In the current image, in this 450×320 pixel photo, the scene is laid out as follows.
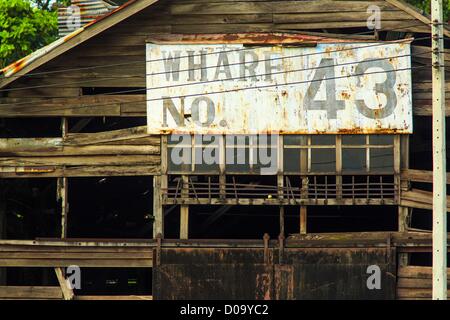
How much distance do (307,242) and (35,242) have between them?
22.3 ft

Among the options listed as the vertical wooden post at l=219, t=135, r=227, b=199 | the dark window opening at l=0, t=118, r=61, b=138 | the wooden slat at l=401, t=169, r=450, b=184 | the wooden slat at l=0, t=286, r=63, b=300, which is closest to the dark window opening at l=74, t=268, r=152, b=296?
the dark window opening at l=0, t=118, r=61, b=138

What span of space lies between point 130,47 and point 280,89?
396 cm

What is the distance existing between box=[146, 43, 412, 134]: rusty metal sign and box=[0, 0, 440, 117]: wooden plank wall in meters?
0.59

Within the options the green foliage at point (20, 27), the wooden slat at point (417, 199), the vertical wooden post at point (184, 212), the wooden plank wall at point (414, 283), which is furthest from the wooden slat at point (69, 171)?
the green foliage at point (20, 27)

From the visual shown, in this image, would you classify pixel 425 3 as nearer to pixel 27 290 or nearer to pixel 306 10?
pixel 306 10

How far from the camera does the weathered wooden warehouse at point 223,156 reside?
2461cm

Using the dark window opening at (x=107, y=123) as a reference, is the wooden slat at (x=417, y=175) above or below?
below

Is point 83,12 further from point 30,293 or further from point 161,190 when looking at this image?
point 30,293

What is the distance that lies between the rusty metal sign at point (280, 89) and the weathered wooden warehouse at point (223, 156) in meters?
0.08

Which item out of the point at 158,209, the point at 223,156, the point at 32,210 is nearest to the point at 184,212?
the point at 158,209

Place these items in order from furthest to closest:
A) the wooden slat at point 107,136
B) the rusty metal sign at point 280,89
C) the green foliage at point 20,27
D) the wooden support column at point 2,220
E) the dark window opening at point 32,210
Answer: the green foliage at point 20,27 < the dark window opening at point 32,210 < the wooden support column at point 2,220 < the wooden slat at point 107,136 < the rusty metal sign at point 280,89

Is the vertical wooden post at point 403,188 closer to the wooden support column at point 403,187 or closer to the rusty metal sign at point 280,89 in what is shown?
the wooden support column at point 403,187

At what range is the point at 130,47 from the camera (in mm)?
25641
